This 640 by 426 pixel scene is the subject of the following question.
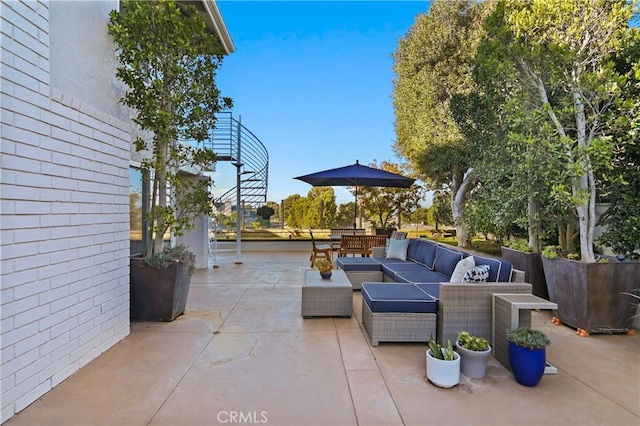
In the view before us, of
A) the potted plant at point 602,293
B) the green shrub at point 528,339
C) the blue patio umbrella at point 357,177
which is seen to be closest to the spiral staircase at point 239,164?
the blue patio umbrella at point 357,177

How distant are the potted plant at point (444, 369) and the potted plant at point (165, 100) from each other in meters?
2.92

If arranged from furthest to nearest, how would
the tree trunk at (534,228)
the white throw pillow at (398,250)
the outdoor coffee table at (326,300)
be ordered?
the white throw pillow at (398,250) < the tree trunk at (534,228) < the outdoor coffee table at (326,300)

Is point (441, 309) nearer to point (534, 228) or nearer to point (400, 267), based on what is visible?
point (400, 267)

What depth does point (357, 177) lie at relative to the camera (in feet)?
22.7

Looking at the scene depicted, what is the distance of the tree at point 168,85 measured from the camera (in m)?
3.56

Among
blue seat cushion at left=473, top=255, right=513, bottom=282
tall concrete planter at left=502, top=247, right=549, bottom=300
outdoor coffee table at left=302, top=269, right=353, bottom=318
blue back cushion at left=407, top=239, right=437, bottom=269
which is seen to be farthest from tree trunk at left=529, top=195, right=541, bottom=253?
outdoor coffee table at left=302, top=269, right=353, bottom=318

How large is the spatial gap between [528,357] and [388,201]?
331 inches

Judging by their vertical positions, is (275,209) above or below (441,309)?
above

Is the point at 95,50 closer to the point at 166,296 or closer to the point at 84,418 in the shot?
the point at 166,296

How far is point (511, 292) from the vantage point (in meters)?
3.14

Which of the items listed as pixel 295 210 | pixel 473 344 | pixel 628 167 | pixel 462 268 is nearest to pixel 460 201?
pixel 628 167

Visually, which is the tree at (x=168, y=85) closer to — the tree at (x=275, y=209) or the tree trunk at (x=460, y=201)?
the tree trunk at (x=460, y=201)

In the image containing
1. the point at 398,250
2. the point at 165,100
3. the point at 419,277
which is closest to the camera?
the point at 165,100

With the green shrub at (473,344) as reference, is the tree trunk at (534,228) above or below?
above
